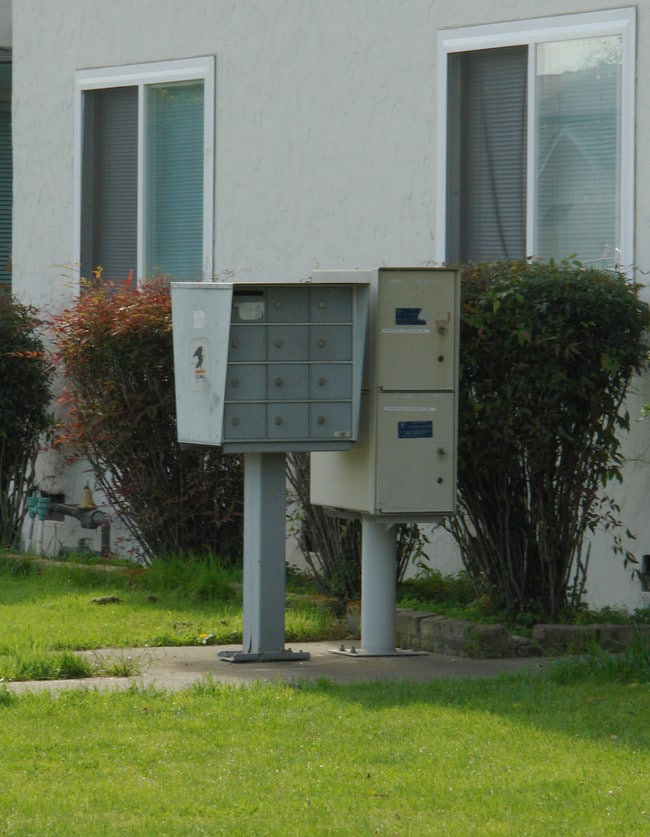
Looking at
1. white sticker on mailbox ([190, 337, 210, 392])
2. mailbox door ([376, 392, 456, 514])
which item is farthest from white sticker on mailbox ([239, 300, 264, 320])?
mailbox door ([376, 392, 456, 514])

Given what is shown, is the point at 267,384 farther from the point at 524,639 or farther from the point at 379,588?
the point at 524,639

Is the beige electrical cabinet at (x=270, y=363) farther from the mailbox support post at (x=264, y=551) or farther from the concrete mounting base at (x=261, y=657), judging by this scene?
the concrete mounting base at (x=261, y=657)

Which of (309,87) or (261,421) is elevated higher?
(309,87)

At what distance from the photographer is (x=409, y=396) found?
8.43 meters

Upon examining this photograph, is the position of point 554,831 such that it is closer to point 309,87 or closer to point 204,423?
point 204,423

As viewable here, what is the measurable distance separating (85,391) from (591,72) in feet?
13.3

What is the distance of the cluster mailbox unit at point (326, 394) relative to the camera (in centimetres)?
812

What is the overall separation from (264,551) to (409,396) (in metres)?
1.09

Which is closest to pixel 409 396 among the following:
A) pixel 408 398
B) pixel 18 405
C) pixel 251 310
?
pixel 408 398

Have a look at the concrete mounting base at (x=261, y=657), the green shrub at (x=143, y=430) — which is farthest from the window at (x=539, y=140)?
the concrete mounting base at (x=261, y=657)

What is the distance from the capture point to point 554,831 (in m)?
5.28

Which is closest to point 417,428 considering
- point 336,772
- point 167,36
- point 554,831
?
point 336,772

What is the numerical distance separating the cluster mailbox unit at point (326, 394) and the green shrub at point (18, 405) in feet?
15.4

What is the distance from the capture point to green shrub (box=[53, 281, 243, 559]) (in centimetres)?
1110
